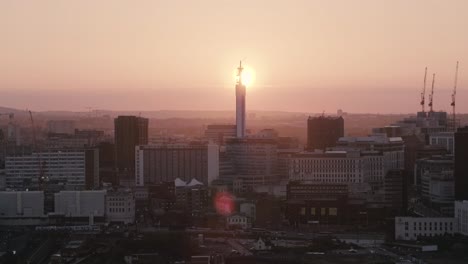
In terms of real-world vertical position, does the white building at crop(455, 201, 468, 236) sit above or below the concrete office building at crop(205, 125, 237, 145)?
below

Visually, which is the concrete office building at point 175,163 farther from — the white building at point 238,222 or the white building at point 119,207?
the white building at point 238,222

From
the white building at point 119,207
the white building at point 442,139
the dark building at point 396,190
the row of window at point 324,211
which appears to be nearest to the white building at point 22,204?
the white building at point 119,207

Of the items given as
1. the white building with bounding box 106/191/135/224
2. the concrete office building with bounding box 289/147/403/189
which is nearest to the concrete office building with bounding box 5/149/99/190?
the white building with bounding box 106/191/135/224

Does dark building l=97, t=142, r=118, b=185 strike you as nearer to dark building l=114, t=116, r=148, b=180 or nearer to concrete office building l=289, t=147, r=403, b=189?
dark building l=114, t=116, r=148, b=180

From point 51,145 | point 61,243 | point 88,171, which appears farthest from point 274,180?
point 61,243

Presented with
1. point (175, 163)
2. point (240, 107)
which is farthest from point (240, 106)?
point (175, 163)

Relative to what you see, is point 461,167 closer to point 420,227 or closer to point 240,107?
point 420,227

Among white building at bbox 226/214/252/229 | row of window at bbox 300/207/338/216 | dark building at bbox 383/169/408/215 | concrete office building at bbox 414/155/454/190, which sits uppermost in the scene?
concrete office building at bbox 414/155/454/190
